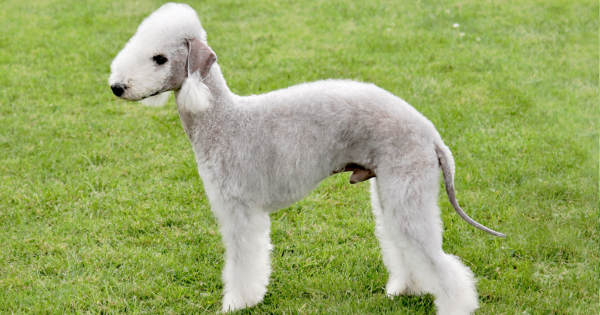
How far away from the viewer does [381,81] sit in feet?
23.3

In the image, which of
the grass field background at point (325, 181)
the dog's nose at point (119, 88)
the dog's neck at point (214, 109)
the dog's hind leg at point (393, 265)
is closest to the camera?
the dog's nose at point (119, 88)

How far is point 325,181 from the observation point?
5129 mm

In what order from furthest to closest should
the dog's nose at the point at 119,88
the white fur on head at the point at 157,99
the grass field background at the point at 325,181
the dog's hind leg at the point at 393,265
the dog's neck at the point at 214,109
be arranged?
the grass field background at the point at 325,181, the dog's hind leg at the point at 393,265, the white fur on head at the point at 157,99, the dog's neck at the point at 214,109, the dog's nose at the point at 119,88

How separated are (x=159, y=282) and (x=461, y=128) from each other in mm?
3616

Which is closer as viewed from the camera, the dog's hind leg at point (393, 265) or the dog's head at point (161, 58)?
the dog's head at point (161, 58)

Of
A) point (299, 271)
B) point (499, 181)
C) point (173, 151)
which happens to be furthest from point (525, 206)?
point (173, 151)

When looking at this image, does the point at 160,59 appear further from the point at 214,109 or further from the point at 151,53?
the point at 214,109

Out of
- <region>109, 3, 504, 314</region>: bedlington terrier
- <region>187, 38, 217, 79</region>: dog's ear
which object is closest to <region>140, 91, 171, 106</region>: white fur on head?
<region>109, 3, 504, 314</region>: bedlington terrier

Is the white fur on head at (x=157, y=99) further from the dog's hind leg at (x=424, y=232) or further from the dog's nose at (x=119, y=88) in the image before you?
the dog's hind leg at (x=424, y=232)

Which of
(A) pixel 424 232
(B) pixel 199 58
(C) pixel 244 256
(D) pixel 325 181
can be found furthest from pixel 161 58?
(D) pixel 325 181

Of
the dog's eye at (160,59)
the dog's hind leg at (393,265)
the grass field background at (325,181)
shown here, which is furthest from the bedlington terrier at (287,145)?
the grass field background at (325,181)

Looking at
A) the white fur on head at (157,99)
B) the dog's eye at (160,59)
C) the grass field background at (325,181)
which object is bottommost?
the grass field background at (325,181)

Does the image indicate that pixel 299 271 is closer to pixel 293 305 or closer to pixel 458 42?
pixel 293 305

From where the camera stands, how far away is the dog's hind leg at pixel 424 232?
9.59 ft
